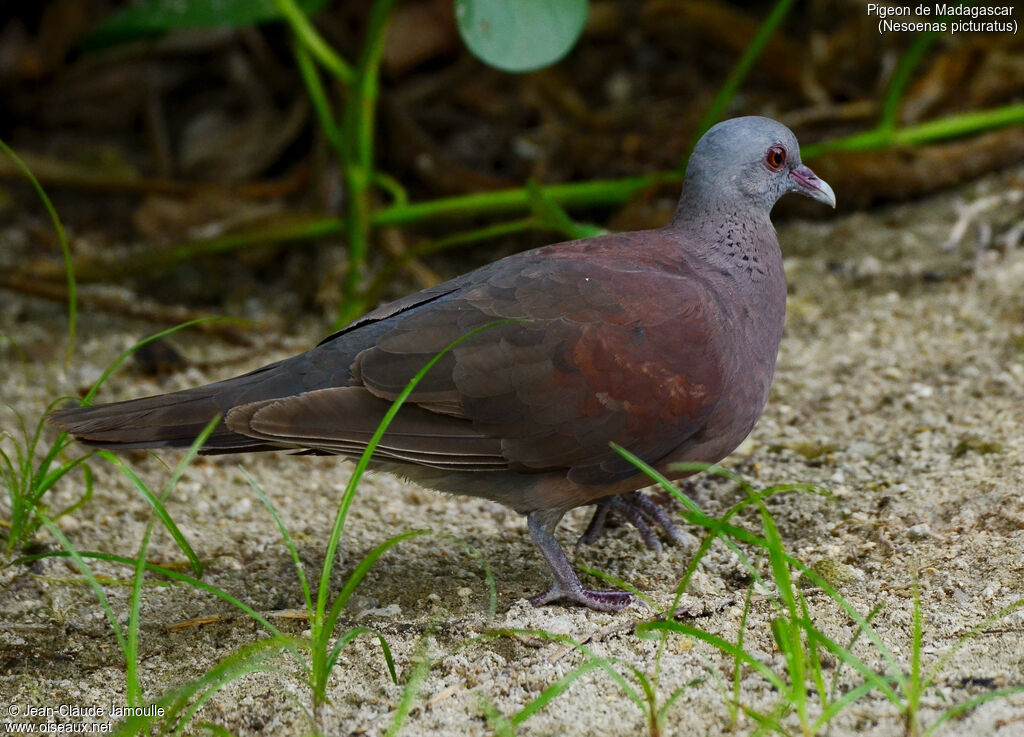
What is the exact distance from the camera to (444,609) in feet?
8.68

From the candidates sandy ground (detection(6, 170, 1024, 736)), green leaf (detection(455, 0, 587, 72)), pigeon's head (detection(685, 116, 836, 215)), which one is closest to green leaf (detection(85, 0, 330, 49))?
green leaf (detection(455, 0, 587, 72))

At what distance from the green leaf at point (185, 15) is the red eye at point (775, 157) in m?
1.97

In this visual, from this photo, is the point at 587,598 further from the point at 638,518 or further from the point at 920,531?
the point at 920,531

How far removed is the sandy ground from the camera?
2.22 m

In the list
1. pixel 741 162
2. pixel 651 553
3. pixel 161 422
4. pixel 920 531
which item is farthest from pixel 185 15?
pixel 920 531

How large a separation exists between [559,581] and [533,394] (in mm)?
455

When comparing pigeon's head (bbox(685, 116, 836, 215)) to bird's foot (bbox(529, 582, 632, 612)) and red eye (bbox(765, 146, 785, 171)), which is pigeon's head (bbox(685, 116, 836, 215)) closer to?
red eye (bbox(765, 146, 785, 171))

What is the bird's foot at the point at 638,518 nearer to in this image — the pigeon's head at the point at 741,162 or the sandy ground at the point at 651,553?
the sandy ground at the point at 651,553

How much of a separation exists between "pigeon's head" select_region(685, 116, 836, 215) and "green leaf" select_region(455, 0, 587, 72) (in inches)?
32.5

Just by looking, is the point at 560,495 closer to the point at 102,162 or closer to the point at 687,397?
the point at 687,397

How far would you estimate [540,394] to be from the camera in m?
2.55

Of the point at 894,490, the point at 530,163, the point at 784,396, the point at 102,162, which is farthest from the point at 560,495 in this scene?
the point at 102,162

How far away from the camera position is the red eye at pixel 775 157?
2.88m

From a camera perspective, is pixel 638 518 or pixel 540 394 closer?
pixel 540 394
